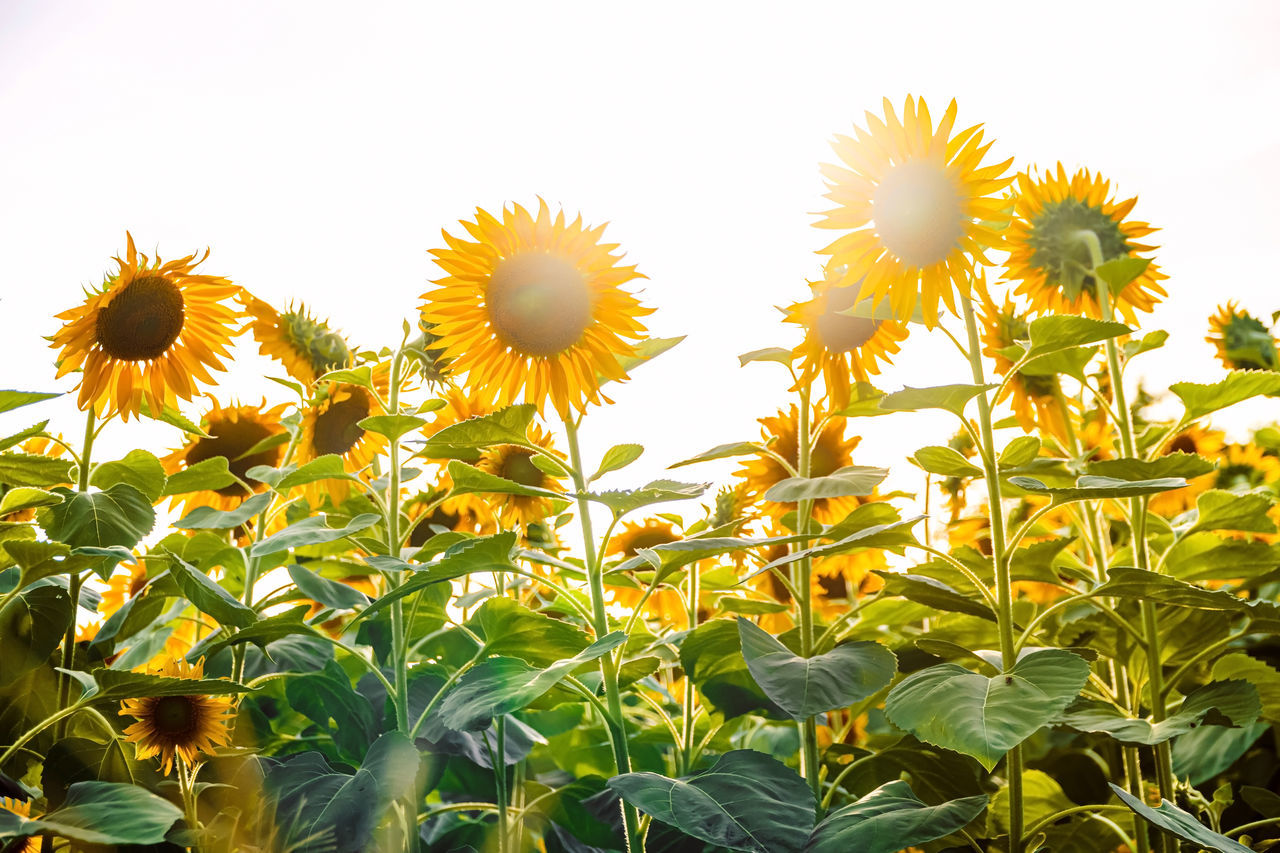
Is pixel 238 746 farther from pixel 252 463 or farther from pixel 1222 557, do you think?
pixel 1222 557

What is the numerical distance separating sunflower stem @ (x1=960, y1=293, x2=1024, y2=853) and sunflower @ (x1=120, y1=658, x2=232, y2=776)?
2.95 feet

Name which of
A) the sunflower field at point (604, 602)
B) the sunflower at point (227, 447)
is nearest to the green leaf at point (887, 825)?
the sunflower field at point (604, 602)

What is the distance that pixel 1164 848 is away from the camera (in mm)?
1126

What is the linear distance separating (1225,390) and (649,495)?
83 cm

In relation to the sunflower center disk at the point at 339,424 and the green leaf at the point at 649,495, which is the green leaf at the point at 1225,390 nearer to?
the green leaf at the point at 649,495

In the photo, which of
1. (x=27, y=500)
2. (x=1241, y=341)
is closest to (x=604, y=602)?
(x=27, y=500)

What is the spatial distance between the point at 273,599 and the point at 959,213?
1.11 metres

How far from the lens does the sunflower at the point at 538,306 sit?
3.98ft

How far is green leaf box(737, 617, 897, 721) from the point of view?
3.10ft

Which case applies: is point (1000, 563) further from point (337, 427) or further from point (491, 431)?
point (337, 427)

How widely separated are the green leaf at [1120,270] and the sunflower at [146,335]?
49.3 inches

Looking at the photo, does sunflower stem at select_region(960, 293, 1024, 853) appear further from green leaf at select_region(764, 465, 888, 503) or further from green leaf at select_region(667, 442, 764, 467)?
green leaf at select_region(667, 442, 764, 467)

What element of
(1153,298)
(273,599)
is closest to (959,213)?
(1153,298)

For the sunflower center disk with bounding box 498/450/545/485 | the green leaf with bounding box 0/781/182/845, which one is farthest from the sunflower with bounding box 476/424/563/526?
the green leaf with bounding box 0/781/182/845
